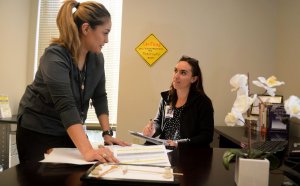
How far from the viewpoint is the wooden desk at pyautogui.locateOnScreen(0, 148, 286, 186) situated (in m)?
0.79

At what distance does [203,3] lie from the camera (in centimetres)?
281

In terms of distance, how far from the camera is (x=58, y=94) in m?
1.10

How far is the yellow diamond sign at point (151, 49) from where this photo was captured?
2.83 m

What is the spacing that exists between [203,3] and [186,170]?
2.20m

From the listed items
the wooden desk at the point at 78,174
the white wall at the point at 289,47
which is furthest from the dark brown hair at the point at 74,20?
the white wall at the point at 289,47

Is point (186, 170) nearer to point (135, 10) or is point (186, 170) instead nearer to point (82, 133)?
point (82, 133)

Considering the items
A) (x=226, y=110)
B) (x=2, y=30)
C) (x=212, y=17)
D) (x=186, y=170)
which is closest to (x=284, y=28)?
(x=212, y=17)

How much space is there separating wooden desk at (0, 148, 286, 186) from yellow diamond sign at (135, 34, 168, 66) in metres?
1.81

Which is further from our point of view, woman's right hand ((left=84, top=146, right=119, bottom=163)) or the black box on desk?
the black box on desk

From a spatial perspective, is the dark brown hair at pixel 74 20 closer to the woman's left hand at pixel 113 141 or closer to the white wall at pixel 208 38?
the woman's left hand at pixel 113 141

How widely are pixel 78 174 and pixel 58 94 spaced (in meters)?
0.36

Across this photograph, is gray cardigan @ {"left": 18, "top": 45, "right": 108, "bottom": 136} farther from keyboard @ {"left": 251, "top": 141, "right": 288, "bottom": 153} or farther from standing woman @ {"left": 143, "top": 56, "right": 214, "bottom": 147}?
keyboard @ {"left": 251, "top": 141, "right": 288, "bottom": 153}

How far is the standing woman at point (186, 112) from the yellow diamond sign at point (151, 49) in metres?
0.56

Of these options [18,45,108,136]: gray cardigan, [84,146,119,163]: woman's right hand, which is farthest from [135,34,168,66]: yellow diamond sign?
[84,146,119,163]: woman's right hand
